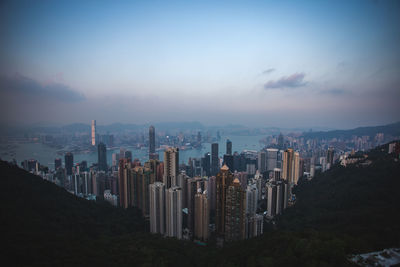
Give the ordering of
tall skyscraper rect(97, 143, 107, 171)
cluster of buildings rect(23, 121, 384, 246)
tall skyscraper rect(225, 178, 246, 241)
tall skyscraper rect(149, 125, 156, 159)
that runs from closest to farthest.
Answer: tall skyscraper rect(225, 178, 246, 241) → cluster of buildings rect(23, 121, 384, 246) → tall skyscraper rect(97, 143, 107, 171) → tall skyscraper rect(149, 125, 156, 159)

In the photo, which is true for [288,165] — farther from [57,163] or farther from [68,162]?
[57,163]

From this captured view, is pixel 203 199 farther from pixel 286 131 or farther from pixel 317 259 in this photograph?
pixel 286 131

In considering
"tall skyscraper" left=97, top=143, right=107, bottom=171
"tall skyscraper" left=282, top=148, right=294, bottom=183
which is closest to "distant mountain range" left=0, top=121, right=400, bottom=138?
"tall skyscraper" left=97, top=143, right=107, bottom=171

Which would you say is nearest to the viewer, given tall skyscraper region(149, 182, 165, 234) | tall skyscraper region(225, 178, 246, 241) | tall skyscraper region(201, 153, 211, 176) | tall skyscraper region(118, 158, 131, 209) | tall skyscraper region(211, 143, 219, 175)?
tall skyscraper region(225, 178, 246, 241)

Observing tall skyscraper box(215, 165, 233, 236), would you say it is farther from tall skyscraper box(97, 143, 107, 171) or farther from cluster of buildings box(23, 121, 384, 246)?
tall skyscraper box(97, 143, 107, 171)

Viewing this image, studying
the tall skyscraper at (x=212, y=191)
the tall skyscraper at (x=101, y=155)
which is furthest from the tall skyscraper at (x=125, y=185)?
the tall skyscraper at (x=101, y=155)

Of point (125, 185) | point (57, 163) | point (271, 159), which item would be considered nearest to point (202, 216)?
point (125, 185)
